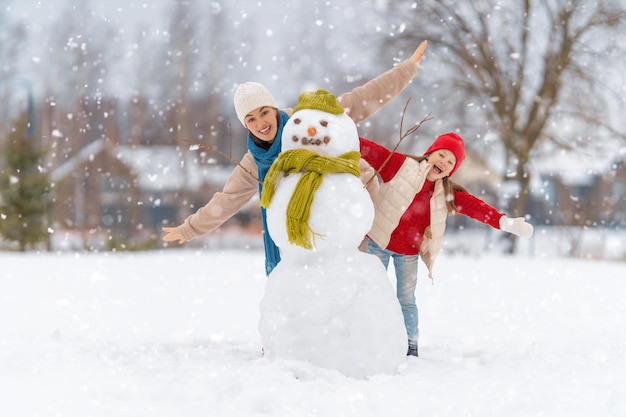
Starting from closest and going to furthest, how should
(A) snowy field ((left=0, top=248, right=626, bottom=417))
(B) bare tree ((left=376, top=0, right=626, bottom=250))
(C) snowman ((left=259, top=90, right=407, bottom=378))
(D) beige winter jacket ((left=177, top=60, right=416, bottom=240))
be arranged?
(A) snowy field ((left=0, top=248, right=626, bottom=417)) → (C) snowman ((left=259, top=90, right=407, bottom=378)) → (D) beige winter jacket ((left=177, top=60, right=416, bottom=240)) → (B) bare tree ((left=376, top=0, right=626, bottom=250))

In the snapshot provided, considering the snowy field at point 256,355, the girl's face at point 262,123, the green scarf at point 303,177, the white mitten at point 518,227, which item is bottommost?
the snowy field at point 256,355

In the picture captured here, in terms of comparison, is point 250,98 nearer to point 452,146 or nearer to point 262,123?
point 262,123

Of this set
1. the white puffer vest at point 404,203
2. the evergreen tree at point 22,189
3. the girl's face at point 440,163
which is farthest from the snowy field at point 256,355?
the evergreen tree at point 22,189

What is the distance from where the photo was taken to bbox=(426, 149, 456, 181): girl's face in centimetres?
393

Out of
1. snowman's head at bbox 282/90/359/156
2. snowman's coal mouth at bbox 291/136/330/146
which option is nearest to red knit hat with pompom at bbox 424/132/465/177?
snowman's head at bbox 282/90/359/156

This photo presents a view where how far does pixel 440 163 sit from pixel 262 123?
1.20 meters

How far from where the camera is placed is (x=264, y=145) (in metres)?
3.91

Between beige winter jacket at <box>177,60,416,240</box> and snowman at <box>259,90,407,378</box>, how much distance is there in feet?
1.73

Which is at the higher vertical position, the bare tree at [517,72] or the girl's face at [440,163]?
the bare tree at [517,72]

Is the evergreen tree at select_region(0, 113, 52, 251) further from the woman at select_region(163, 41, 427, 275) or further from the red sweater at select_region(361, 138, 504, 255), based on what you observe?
the red sweater at select_region(361, 138, 504, 255)

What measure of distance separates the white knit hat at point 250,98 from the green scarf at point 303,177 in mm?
437

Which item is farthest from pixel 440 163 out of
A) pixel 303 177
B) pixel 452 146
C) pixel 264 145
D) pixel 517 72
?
pixel 517 72

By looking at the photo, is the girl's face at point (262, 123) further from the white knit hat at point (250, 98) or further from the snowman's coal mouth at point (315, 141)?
the snowman's coal mouth at point (315, 141)

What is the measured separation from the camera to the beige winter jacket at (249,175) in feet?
13.5
